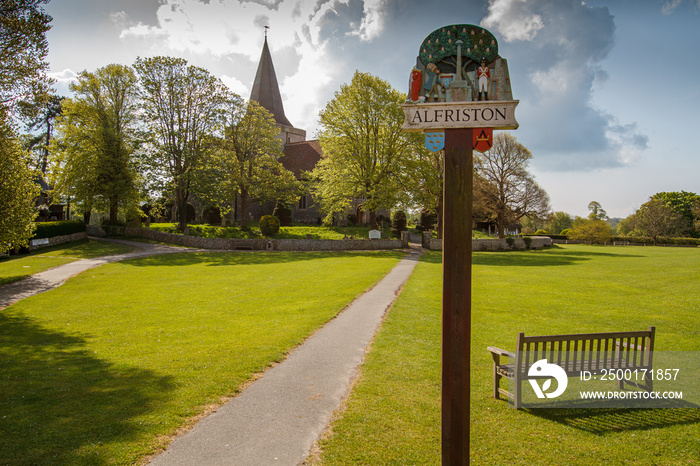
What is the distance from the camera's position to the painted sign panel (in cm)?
379

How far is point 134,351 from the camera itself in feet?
28.2

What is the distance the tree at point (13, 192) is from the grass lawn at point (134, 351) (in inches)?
118

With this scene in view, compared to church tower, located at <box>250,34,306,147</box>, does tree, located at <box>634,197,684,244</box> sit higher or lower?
lower

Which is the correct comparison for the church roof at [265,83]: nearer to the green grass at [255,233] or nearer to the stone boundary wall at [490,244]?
the green grass at [255,233]

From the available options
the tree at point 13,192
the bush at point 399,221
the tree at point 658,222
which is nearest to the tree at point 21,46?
the tree at point 13,192

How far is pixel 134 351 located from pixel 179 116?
32238mm

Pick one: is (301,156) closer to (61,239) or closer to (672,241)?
(61,239)

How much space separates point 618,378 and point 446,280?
17.0 ft

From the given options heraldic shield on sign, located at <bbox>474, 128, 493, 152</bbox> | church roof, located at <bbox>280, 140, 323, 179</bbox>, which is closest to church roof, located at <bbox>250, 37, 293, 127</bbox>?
church roof, located at <bbox>280, 140, 323, 179</bbox>

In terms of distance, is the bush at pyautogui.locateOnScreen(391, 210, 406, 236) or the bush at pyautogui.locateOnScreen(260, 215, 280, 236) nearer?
the bush at pyautogui.locateOnScreen(260, 215, 280, 236)

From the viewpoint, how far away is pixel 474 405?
5.98 metres

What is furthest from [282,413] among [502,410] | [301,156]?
[301,156]

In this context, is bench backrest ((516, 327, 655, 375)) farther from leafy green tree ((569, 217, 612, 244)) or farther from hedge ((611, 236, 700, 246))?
hedge ((611, 236, 700, 246))

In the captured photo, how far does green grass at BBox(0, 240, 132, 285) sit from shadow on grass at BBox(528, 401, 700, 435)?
22.1 meters
